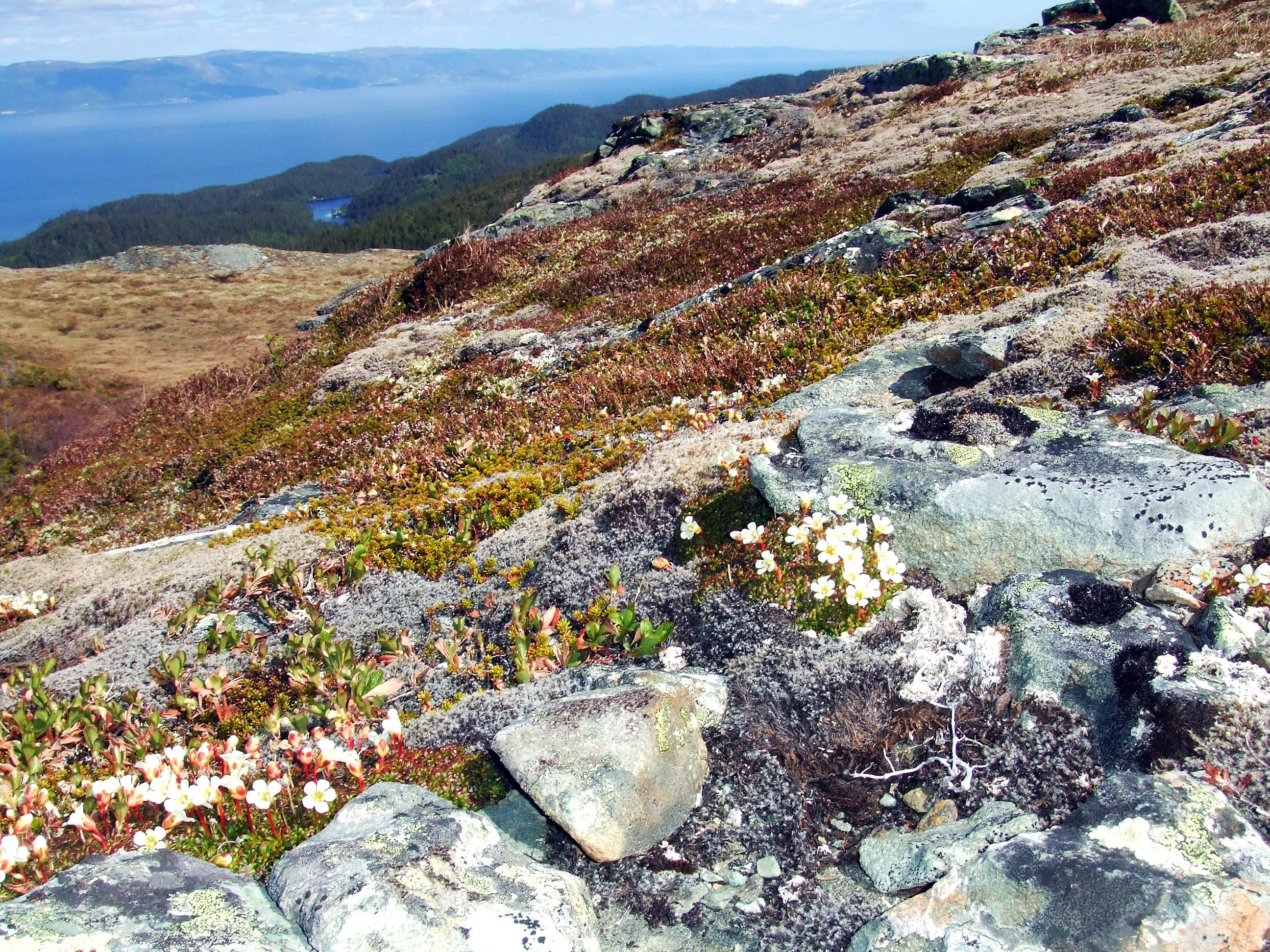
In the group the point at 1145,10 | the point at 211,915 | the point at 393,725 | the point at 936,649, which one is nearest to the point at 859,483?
the point at 936,649

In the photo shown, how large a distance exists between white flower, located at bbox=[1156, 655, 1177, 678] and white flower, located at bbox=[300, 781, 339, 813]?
4150mm

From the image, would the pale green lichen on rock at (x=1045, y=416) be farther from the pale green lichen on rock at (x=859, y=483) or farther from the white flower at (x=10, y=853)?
the white flower at (x=10, y=853)

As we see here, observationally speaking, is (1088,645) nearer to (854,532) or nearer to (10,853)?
(854,532)

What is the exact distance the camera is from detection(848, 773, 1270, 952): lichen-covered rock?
2604 mm

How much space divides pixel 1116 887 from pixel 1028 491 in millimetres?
2539

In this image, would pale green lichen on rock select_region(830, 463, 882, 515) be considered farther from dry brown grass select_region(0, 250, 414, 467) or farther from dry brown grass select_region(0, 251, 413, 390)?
dry brown grass select_region(0, 251, 413, 390)

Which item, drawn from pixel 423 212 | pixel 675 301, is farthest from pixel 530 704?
pixel 423 212

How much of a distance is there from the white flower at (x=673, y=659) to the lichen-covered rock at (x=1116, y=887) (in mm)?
1959

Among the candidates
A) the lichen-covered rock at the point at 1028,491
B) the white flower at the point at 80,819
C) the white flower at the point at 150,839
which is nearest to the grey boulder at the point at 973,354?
the lichen-covered rock at the point at 1028,491

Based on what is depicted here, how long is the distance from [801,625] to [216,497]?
37.4ft

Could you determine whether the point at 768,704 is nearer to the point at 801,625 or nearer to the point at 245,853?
the point at 801,625

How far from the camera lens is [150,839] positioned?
12.2 feet

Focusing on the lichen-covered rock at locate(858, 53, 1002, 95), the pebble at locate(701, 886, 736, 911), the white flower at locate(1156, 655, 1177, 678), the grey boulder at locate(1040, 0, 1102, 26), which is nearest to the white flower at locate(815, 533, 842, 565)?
the white flower at locate(1156, 655, 1177, 678)

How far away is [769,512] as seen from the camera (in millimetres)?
5656
